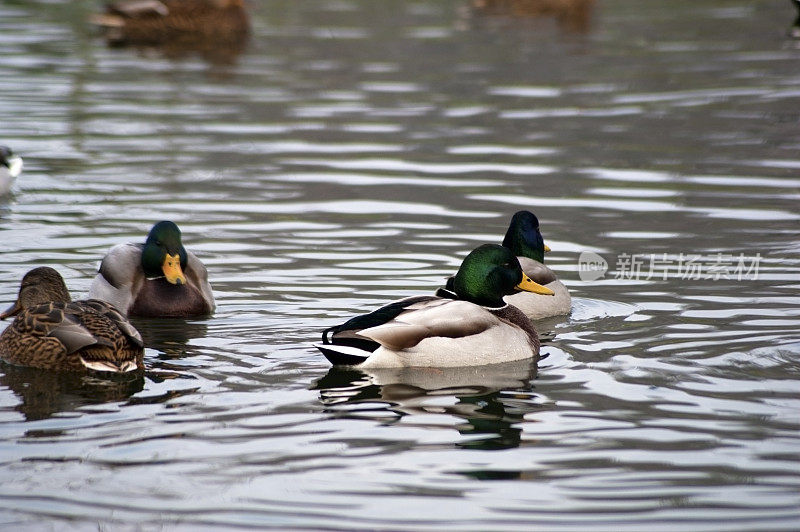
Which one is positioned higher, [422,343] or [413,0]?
[413,0]

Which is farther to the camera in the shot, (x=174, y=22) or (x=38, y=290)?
(x=174, y=22)

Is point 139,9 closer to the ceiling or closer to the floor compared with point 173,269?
closer to the ceiling

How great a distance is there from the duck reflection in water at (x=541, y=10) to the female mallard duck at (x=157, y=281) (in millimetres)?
16981

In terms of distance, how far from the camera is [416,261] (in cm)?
1116

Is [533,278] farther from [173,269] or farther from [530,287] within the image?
[173,269]

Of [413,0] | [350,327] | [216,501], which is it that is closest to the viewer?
[216,501]

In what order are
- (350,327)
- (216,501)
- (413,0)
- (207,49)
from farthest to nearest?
(413,0) → (207,49) → (350,327) → (216,501)

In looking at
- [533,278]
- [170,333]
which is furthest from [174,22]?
[533,278]

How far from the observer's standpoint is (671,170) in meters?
14.6

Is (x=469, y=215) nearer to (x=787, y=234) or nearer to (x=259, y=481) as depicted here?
(x=787, y=234)

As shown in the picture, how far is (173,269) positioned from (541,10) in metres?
19.0

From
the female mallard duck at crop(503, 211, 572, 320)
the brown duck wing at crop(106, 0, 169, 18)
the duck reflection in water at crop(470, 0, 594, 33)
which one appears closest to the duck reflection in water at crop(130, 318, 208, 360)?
the female mallard duck at crop(503, 211, 572, 320)

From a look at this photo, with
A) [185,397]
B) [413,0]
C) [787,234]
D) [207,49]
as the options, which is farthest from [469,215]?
[413,0]

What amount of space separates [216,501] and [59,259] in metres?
5.51
